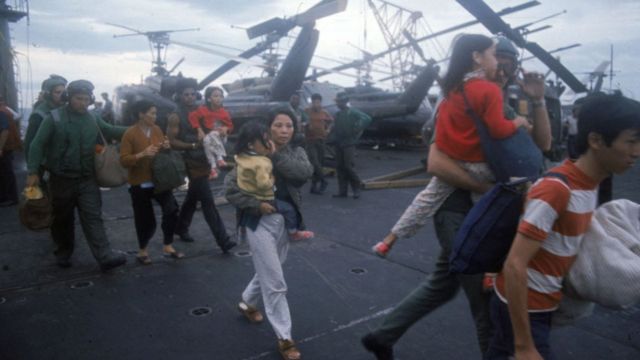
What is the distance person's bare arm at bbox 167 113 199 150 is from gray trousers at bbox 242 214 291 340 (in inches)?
90.1

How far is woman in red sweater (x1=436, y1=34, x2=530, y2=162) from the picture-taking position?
2143mm

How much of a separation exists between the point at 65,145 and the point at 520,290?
428cm

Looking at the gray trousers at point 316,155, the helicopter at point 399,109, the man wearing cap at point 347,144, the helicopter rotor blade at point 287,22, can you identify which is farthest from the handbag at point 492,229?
the helicopter at point 399,109

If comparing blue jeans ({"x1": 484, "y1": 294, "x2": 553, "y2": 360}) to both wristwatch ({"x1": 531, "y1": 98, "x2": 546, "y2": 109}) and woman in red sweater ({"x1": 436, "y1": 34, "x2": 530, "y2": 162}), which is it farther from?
wristwatch ({"x1": 531, "y1": 98, "x2": 546, "y2": 109})

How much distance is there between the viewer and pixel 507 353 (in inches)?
69.8

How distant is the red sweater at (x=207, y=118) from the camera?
208 inches

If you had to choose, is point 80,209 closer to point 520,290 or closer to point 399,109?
point 520,290

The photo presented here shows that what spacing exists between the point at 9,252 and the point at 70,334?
2.51 m

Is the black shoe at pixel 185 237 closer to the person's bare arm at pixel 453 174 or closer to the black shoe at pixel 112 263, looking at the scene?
the black shoe at pixel 112 263

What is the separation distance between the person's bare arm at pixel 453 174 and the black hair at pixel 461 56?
329 mm

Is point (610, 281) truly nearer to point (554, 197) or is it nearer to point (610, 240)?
point (610, 240)

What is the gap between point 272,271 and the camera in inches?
119

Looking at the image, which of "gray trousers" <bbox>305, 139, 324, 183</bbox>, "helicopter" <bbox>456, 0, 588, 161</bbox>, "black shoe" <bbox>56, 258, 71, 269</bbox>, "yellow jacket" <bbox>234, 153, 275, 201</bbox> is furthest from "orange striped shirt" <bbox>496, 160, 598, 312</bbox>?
"gray trousers" <bbox>305, 139, 324, 183</bbox>

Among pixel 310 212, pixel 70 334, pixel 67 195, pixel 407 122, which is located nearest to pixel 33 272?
pixel 67 195
